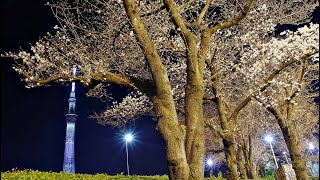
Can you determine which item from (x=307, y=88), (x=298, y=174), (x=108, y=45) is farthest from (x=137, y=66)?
(x=307, y=88)

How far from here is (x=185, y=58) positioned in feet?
40.7

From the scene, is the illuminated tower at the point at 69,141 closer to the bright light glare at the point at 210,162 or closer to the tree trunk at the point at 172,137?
the bright light glare at the point at 210,162

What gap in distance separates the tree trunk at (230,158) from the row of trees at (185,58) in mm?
36

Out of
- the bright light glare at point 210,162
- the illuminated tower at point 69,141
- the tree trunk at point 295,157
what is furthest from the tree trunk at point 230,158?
the illuminated tower at point 69,141

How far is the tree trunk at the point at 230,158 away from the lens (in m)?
10.5

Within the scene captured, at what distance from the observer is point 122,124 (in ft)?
52.1

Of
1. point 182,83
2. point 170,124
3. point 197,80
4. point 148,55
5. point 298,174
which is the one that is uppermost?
point 182,83

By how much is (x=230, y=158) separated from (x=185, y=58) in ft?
15.2

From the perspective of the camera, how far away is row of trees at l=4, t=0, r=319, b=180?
19.9 ft

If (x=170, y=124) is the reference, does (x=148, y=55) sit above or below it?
above

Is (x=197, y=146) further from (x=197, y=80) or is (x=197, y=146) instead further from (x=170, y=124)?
(x=197, y=80)

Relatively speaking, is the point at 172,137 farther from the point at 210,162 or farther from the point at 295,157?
the point at 210,162

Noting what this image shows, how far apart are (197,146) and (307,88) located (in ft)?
45.9

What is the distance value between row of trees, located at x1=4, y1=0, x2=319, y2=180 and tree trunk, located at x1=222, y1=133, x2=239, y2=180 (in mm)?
36
